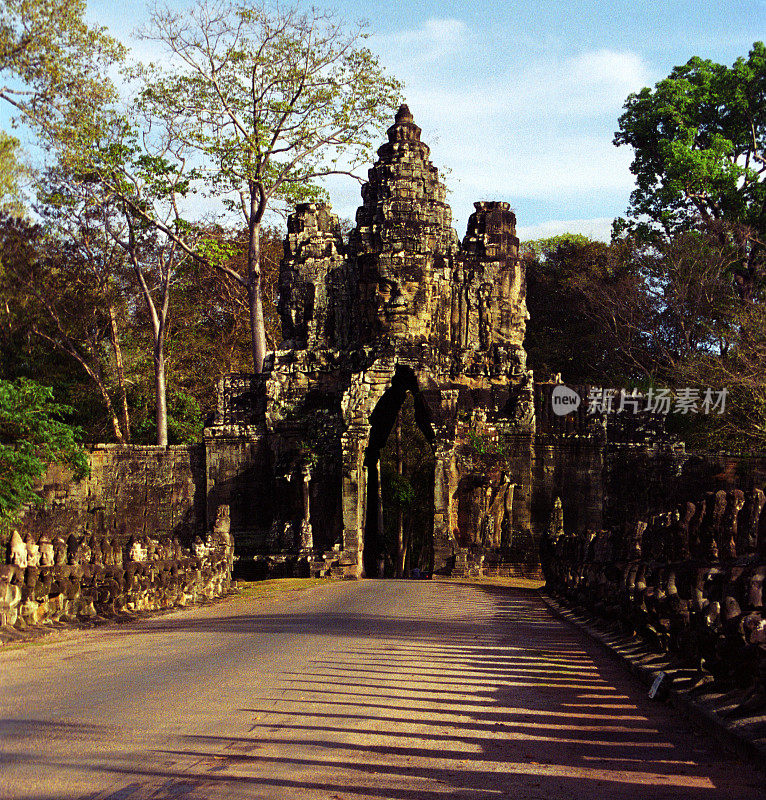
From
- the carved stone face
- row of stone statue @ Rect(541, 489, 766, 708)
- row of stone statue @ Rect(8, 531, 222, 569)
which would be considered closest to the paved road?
row of stone statue @ Rect(541, 489, 766, 708)

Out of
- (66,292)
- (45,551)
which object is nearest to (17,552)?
(45,551)

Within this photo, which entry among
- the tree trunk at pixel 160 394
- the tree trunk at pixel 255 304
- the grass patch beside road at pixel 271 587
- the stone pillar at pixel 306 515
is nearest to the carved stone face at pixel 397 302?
the tree trunk at pixel 255 304

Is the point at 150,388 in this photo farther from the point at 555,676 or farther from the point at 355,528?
the point at 555,676

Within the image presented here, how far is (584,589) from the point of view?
50.7ft

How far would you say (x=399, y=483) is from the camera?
136 ft

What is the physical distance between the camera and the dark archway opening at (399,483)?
32094 millimetres

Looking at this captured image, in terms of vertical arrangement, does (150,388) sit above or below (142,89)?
below

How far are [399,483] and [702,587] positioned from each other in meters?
33.3

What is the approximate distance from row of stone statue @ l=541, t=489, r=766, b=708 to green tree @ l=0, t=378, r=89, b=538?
12.8 metres

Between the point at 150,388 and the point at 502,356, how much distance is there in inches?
612

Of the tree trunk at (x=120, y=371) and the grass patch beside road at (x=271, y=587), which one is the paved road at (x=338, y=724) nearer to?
the grass patch beside road at (x=271, y=587)

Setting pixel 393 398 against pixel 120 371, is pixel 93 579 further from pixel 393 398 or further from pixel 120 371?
pixel 120 371

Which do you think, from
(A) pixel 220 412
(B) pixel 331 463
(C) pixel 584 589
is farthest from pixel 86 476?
(C) pixel 584 589

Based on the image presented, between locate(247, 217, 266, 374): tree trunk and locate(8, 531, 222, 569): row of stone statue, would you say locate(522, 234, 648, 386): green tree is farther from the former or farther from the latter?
locate(8, 531, 222, 569): row of stone statue
